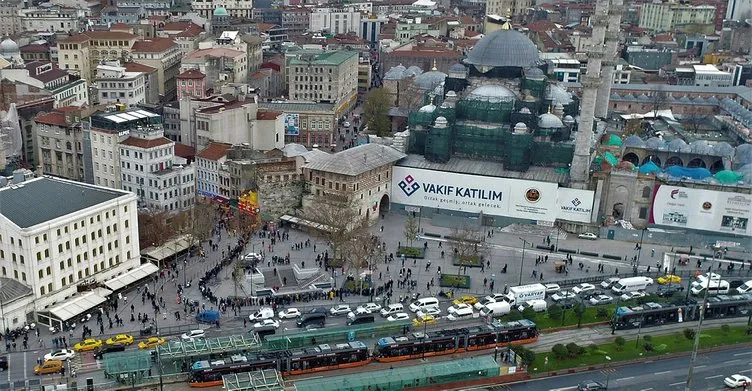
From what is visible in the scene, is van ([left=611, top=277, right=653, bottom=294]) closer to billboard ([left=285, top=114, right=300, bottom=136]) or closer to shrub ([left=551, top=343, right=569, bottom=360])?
shrub ([left=551, top=343, right=569, bottom=360])

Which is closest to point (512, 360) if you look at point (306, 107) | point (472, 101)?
point (472, 101)

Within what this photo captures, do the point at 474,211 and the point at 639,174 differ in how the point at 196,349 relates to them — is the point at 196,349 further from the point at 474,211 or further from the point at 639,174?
the point at 639,174

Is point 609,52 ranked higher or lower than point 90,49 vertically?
higher

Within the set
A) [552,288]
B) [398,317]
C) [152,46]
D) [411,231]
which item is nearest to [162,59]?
[152,46]

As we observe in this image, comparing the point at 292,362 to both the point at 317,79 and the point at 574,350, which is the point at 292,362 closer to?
the point at 574,350

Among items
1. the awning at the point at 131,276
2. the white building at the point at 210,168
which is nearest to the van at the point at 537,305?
the awning at the point at 131,276
